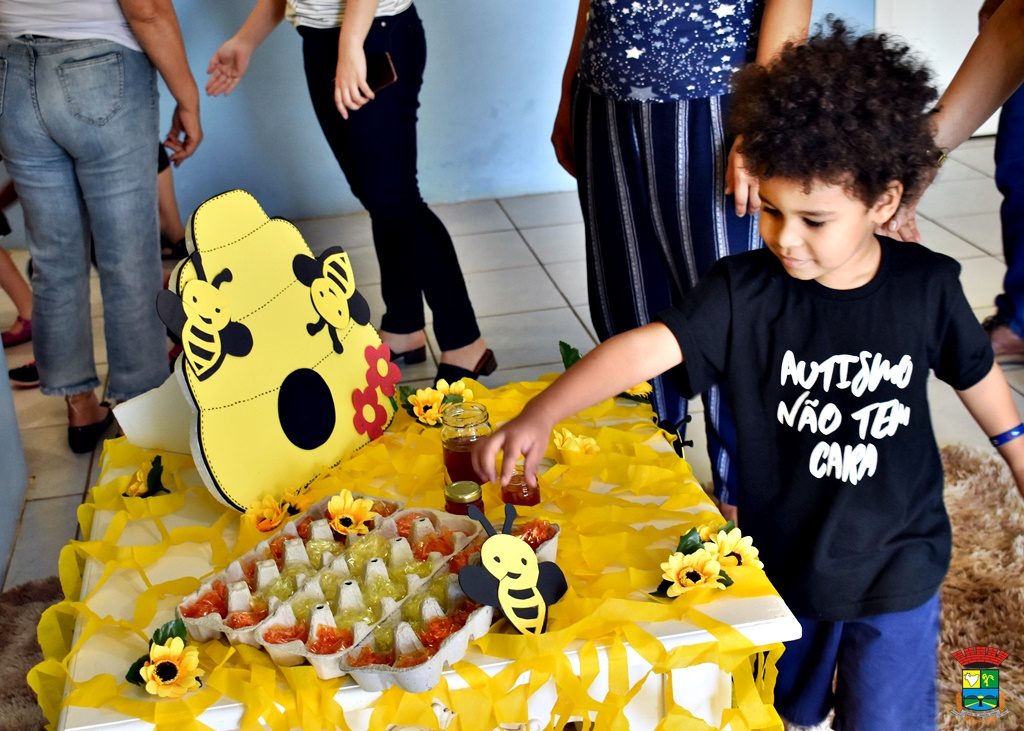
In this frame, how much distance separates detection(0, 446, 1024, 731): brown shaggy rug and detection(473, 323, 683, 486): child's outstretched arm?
2.58ft

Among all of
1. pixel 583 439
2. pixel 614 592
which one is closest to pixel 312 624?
pixel 614 592

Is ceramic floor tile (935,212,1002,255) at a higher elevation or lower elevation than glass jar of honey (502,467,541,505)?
lower

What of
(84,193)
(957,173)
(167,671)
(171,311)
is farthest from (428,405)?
(957,173)

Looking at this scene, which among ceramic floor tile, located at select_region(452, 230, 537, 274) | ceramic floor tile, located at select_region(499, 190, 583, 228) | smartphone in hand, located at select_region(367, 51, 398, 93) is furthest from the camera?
ceramic floor tile, located at select_region(499, 190, 583, 228)

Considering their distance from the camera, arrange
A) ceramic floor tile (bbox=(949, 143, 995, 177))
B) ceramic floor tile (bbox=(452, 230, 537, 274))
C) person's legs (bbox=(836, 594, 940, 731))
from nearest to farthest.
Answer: person's legs (bbox=(836, 594, 940, 731)) < ceramic floor tile (bbox=(452, 230, 537, 274)) < ceramic floor tile (bbox=(949, 143, 995, 177))

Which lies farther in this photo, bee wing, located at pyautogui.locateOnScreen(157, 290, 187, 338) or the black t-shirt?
bee wing, located at pyautogui.locateOnScreen(157, 290, 187, 338)

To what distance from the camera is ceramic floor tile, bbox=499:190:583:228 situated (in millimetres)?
3961

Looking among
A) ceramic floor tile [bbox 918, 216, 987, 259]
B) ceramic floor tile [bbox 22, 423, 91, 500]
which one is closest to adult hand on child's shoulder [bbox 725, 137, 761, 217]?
ceramic floor tile [bbox 22, 423, 91, 500]

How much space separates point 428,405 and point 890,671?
28.8 inches

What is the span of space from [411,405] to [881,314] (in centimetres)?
72

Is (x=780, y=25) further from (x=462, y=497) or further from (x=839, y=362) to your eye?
(x=462, y=497)

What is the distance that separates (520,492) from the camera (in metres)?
1.40

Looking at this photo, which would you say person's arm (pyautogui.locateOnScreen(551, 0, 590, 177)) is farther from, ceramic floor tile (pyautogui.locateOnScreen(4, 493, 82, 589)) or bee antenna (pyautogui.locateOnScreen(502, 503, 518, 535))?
ceramic floor tile (pyautogui.locateOnScreen(4, 493, 82, 589))

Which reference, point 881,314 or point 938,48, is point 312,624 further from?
point 938,48
